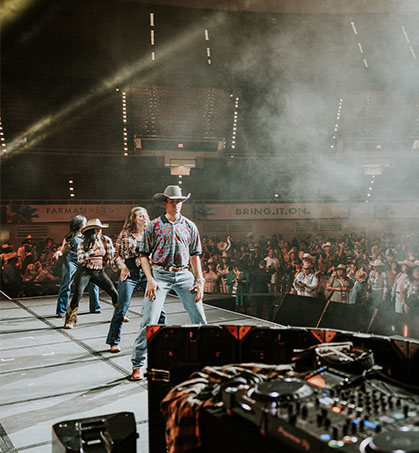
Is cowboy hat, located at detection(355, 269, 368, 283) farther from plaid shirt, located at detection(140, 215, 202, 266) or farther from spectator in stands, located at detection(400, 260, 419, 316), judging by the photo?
plaid shirt, located at detection(140, 215, 202, 266)

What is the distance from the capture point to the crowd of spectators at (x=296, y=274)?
6266mm

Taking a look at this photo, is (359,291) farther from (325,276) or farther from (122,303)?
(122,303)

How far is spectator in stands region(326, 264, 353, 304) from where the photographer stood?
6.27 m

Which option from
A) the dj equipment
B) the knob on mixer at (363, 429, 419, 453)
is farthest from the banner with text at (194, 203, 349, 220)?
the knob on mixer at (363, 429, 419, 453)

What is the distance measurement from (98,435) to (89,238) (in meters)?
3.83

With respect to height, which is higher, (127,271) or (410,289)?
(127,271)

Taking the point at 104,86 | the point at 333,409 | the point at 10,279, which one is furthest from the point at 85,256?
the point at 104,86

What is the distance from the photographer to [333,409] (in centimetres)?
121

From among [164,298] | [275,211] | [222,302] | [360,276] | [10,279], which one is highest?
[275,211]

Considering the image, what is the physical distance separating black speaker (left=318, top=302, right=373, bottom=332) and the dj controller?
213 cm

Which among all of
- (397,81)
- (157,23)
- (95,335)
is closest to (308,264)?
(95,335)

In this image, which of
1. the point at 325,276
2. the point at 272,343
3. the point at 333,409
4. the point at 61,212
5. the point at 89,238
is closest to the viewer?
the point at 333,409

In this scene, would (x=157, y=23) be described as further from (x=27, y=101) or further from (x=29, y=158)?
(x=29, y=158)

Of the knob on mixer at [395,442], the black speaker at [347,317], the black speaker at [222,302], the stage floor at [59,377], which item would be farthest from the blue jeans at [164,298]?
the black speaker at [222,302]
